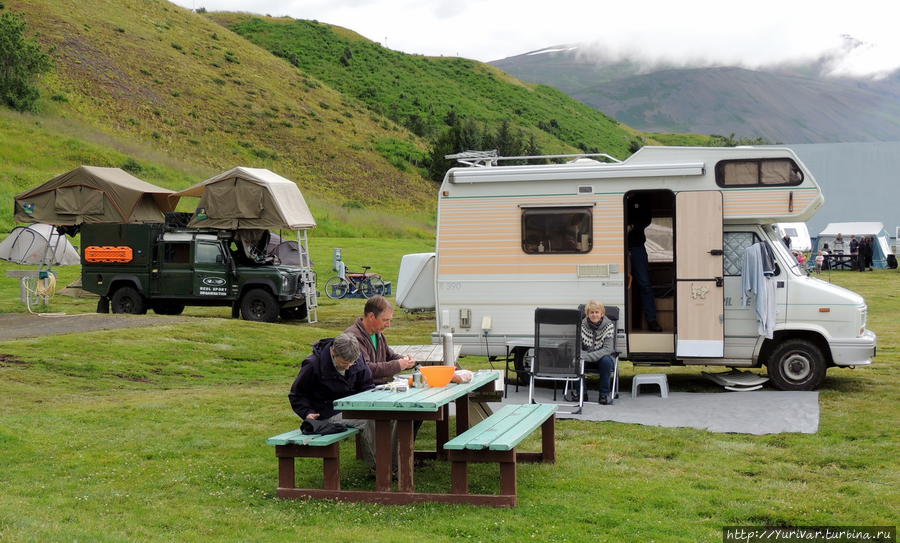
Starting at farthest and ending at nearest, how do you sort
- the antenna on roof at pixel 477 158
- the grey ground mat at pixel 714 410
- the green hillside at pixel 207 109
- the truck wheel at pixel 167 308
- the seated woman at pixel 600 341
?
1. the green hillside at pixel 207 109
2. the truck wheel at pixel 167 308
3. the antenna on roof at pixel 477 158
4. the seated woman at pixel 600 341
5. the grey ground mat at pixel 714 410

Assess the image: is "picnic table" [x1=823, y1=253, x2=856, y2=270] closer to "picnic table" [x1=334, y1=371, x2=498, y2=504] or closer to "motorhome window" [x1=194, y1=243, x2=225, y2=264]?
"motorhome window" [x1=194, y1=243, x2=225, y2=264]

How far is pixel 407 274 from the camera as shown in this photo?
13148mm

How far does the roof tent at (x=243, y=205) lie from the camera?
21219 mm

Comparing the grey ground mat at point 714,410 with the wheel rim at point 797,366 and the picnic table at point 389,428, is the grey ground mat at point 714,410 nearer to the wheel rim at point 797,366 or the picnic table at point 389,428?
the wheel rim at point 797,366

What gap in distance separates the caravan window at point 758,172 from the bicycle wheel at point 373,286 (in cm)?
1653

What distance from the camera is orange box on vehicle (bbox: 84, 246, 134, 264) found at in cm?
2139

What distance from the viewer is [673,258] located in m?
12.0

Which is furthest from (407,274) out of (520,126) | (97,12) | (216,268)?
(520,126)

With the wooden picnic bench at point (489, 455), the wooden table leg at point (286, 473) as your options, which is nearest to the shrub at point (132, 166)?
the wooden table leg at point (286, 473)

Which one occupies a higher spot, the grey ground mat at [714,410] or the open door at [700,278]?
the open door at [700,278]

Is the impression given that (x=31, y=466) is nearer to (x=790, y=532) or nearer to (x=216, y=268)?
(x=790, y=532)

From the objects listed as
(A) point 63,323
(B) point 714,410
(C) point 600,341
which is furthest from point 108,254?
(B) point 714,410

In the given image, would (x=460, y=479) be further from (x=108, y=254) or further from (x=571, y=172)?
(x=108, y=254)

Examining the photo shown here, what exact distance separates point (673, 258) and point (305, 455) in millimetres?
6393
